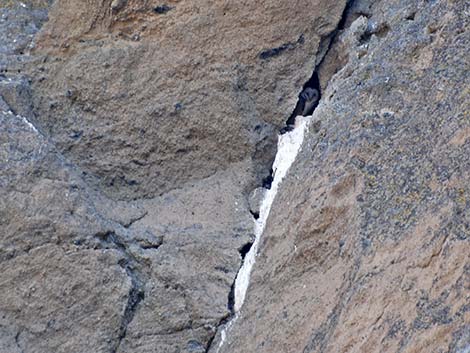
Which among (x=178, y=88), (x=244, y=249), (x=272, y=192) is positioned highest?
(x=178, y=88)

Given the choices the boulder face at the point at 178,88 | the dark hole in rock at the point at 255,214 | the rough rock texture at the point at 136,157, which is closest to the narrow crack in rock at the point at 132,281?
the rough rock texture at the point at 136,157

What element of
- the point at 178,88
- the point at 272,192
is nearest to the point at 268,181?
the point at 272,192

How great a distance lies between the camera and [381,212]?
2812mm

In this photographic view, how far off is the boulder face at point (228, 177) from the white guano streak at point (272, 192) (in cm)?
3

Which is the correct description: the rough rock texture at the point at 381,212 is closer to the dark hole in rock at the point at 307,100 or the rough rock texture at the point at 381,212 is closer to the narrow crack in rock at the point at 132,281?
the dark hole in rock at the point at 307,100

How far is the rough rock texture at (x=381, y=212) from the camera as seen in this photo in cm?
256

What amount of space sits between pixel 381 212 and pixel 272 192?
0.68m

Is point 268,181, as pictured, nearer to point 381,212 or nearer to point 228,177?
point 228,177

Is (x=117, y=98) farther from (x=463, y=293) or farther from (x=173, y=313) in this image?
(x=463, y=293)

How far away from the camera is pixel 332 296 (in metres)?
2.82

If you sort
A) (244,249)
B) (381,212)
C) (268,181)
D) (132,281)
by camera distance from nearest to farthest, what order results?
(381,212) → (132,281) → (244,249) → (268,181)

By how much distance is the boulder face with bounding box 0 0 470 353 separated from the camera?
271 centimetres

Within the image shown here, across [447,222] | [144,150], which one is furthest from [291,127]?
[447,222]

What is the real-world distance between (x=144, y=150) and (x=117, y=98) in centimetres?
21
